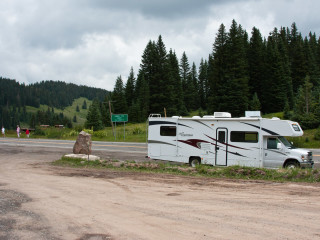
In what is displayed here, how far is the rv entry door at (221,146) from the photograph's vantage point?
16422 mm

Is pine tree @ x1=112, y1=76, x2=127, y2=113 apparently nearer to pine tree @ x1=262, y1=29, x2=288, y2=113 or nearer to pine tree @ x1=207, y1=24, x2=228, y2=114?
pine tree @ x1=207, y1=24, x2=228, y2=114

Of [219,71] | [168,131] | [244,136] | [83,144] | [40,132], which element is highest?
[219,71]

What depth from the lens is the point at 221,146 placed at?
16531 millimetres

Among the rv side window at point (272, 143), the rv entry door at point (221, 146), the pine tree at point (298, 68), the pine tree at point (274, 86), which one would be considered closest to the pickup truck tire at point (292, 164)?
the rv side window at point (272, 143)

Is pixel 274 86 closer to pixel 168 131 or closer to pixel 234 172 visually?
pixel 168 131

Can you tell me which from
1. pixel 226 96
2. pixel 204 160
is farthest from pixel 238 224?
pixel 226 96

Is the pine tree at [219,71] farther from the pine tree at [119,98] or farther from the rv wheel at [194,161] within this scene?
the rv wheel at [194,161]

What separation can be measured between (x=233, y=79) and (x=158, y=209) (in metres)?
50.9

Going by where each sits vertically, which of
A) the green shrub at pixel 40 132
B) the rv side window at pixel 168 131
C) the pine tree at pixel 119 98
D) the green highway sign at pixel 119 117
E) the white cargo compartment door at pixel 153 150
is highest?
the pine tree at pixel 119 98

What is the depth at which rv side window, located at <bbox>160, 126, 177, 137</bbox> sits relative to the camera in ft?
58.9

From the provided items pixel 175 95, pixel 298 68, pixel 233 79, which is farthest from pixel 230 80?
pixel 298 68

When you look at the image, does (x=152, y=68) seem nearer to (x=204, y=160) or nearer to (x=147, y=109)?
(x=147, y=109)

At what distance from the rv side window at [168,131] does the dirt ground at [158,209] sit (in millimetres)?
6152

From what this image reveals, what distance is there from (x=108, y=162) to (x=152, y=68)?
214ft
